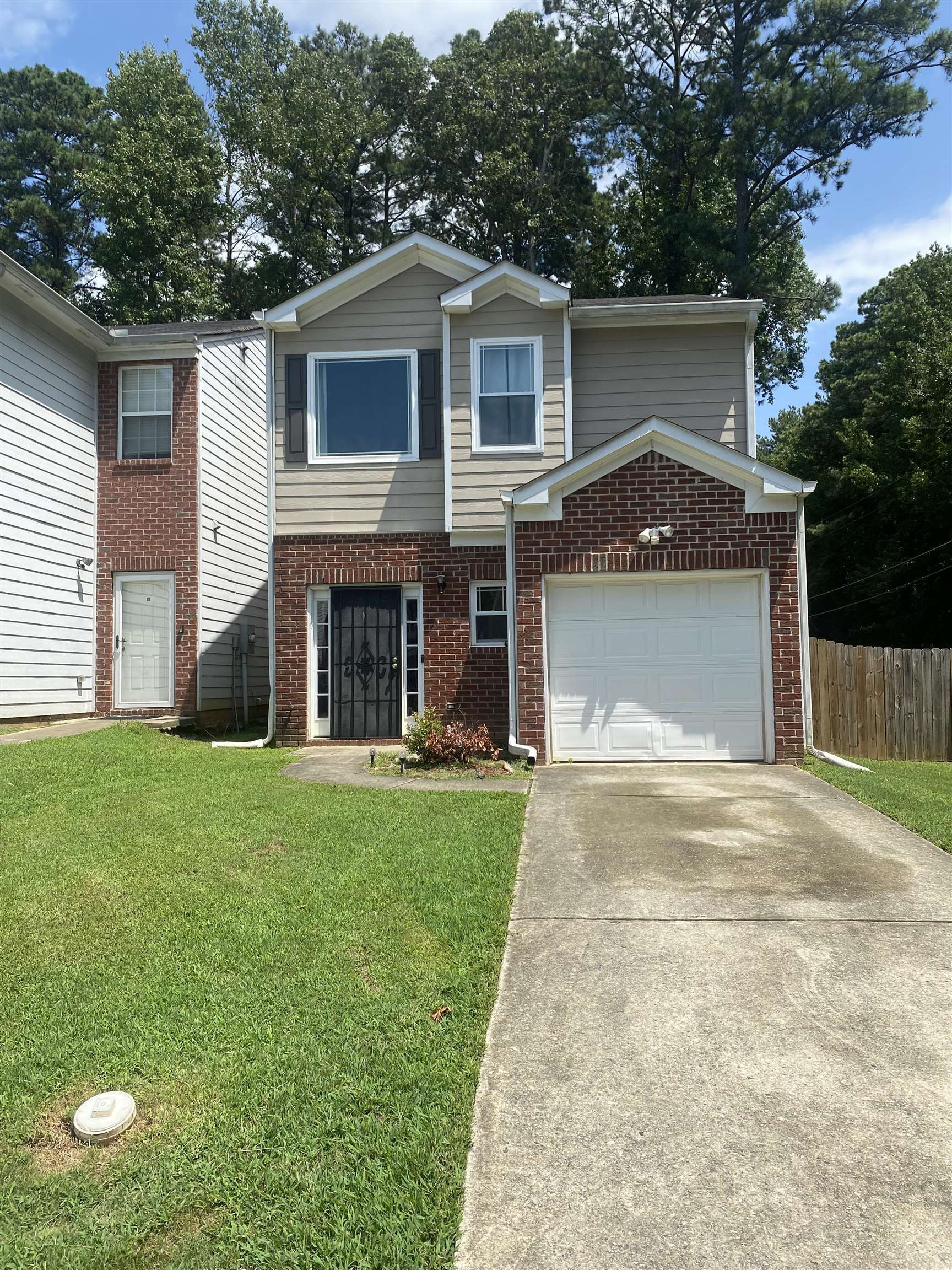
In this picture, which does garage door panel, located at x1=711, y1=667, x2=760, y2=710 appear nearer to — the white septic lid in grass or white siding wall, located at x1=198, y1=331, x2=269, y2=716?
white siding wall, located at x1=198, y1=331, x2=269, y2=716

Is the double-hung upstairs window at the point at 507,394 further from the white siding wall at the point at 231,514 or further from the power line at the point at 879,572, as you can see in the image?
the power line at the point at 879,572

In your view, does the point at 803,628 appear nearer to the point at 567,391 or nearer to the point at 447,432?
the point at 567,391

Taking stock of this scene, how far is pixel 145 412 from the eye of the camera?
14047 millimetres

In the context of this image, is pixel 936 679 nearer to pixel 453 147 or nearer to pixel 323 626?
pixel 323 626

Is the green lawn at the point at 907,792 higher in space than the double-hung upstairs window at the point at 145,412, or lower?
lower

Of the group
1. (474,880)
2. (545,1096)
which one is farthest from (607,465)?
(545,1096)

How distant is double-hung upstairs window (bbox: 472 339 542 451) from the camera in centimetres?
1203

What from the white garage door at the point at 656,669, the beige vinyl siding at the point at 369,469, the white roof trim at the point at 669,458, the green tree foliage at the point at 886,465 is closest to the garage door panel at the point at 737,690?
the white garage door at the point at 656,669

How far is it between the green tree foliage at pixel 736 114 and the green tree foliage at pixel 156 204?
11.9 metres

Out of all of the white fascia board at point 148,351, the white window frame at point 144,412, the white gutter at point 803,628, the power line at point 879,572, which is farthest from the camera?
the power line at point 879,572

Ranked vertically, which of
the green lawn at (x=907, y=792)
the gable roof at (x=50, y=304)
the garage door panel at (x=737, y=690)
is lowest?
the green lawn at (x=907, y=792)

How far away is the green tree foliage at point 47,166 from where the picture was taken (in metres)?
30.0

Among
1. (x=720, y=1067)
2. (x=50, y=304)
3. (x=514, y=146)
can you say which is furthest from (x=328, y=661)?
(x=514, y=146)

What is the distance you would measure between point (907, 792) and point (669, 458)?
14.1ft
